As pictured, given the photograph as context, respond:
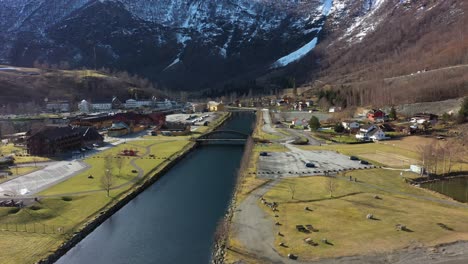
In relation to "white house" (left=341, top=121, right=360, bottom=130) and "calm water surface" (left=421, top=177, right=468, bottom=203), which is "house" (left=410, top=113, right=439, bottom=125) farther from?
"calm water surface" (left=421, top=177, right=468, bottom=203)

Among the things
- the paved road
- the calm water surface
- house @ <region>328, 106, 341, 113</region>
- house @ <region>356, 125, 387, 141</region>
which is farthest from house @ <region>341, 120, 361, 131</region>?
the paved road

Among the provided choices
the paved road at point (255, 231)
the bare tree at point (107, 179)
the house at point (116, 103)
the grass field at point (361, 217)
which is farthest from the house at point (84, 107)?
the paved road at point (255, 231)

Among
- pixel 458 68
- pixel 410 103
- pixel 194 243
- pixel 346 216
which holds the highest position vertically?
pixel 458 68

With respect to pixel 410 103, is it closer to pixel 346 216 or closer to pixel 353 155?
pixel 353 155

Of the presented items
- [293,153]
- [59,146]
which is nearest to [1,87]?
[59,146]

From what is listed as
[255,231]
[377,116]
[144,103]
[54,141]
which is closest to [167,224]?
[255,231]

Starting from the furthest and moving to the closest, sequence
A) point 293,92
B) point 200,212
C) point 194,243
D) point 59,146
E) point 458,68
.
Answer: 1. point 293,92
2. point 458,68
3. point 59,146
4. point 200,212
5. point 194,243
